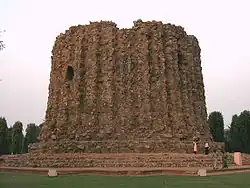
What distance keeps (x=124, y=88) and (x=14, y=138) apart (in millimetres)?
26898

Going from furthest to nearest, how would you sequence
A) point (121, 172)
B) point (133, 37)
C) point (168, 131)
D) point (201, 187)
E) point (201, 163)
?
point (133, 37) < point (168, 131) < point (201, 163) < point (121, 172) < point (201, 187)

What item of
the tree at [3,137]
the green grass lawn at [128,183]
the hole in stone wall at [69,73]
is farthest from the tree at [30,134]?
the green grass lawn at [128,183]

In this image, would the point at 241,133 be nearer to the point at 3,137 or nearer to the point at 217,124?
the point at 217,124

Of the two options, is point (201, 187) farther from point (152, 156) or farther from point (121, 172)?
point (152, 156)

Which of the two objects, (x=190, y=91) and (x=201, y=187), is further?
(x=190, y=91)

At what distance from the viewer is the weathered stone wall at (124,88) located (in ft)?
61.8

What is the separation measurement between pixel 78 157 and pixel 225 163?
6.11 meters

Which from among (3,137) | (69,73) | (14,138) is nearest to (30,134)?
(14,138)

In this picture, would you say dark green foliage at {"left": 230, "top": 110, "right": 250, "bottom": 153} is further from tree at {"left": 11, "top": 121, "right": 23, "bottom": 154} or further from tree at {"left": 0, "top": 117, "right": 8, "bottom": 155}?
tree at {"left": 0, "top": 117, "right": 8, "bottom": 155}

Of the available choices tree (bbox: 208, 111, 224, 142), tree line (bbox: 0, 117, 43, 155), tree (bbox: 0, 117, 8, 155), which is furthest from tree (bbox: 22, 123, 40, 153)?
tree (bbox: 208, 111, 224, 142)

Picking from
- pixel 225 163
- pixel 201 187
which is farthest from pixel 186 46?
pixel 201 187

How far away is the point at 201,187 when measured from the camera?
27.5ft

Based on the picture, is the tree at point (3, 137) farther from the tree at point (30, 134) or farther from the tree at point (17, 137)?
the tree at point (30, 134)

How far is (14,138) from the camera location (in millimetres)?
42625
